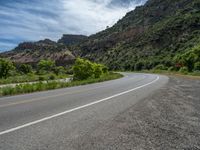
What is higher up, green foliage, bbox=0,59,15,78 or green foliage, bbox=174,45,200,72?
green foliage, bbox=174,45,200,72

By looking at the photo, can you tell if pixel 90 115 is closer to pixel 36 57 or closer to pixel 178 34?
pixel 178 34

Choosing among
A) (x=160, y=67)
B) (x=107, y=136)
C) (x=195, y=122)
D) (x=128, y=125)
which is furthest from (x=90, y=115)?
(x=160, y=67)

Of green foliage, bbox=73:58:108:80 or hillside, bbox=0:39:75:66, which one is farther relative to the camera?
hillside, bbox=0:39:75:66

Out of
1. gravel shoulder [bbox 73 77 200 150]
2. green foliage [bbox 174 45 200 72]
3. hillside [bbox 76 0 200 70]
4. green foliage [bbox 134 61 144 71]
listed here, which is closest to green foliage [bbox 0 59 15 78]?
green foliage [bbox 174 45 200 72]

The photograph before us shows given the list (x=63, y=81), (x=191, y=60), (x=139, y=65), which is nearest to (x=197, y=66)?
(x=191, y=60)

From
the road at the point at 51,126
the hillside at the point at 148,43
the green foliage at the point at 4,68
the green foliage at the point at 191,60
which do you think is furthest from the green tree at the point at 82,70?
the green foliage at the point at 4,68

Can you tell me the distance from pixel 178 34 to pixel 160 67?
1724cm

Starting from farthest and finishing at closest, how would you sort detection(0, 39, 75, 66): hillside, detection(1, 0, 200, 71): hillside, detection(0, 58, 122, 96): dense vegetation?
detection(0, 39, 75, 66): hillside
detection(1, 0, 200, 71): hillside
detection(0, 58, 122, 96): dense vegetation

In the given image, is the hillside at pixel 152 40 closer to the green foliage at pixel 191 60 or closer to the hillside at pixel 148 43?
the hillside at pixel 148 43

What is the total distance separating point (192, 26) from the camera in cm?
8631

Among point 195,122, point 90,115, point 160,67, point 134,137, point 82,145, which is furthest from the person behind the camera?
point 160,67

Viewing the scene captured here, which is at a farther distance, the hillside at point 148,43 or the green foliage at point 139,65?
the green foliage at point 139,65

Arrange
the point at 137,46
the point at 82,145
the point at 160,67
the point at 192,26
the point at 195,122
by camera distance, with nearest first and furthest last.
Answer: the point at 82,145, the point at 195,122, the point at 160,67, the point at 192,26, the point at 137,46

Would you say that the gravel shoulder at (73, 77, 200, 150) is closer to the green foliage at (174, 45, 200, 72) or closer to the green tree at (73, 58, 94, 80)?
the green tree at (73, 58, 94, 80)
